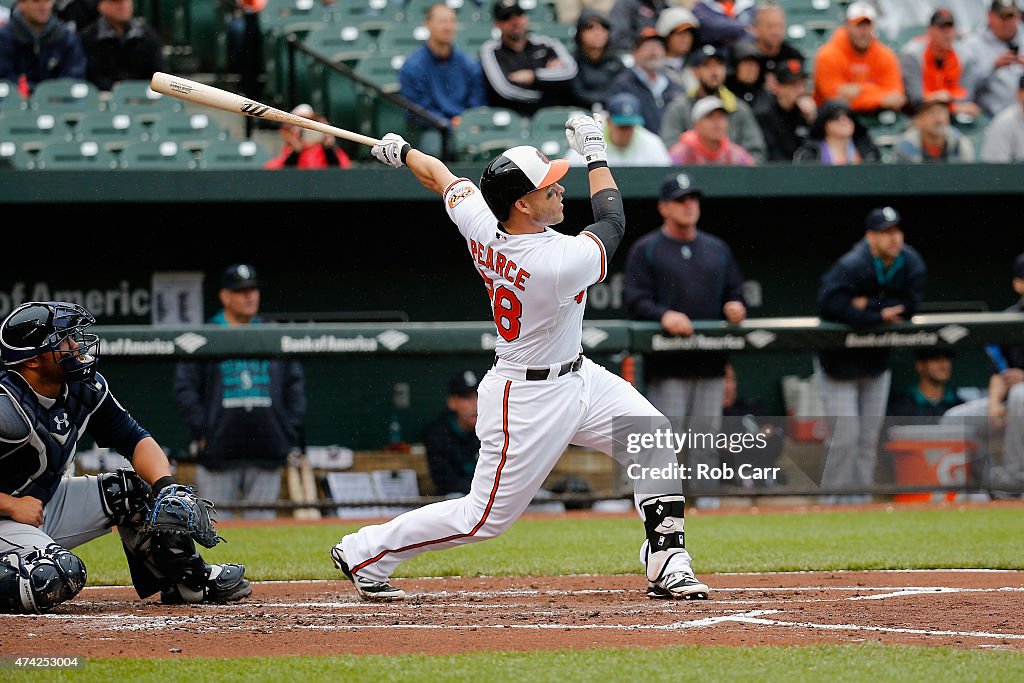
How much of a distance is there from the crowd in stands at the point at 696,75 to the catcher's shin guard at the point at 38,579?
573 centimetres

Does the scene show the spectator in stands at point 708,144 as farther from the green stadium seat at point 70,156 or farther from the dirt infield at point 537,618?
the dirt infield at point 537,618

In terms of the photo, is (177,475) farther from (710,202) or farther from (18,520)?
(710,202)

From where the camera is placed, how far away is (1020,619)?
A: 4.29 metres

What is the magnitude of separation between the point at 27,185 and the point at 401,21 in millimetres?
3599

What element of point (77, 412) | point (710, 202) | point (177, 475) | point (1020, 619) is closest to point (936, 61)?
point (710, 202)

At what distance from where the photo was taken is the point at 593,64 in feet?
35.3

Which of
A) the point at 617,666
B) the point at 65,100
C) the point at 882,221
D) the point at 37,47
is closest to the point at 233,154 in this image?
the point at 65,100

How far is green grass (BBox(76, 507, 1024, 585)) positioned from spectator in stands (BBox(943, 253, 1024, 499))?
417 mm

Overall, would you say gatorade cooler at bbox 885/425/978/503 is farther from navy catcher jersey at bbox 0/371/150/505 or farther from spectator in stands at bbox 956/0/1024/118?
navy catcher jersey at bbox 0/371/150/505

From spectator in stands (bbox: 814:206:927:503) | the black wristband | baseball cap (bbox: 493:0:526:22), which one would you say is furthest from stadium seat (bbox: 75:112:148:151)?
the black wristband

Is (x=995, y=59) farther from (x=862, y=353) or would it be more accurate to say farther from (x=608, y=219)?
(x=608, y=219)

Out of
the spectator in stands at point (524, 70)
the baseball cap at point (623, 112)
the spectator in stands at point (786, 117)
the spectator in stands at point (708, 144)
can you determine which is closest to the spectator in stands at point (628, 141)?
the baseball cap at point (623, 112)

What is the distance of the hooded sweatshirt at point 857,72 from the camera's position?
1105 centimetres

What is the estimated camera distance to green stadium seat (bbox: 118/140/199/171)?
9.90m
